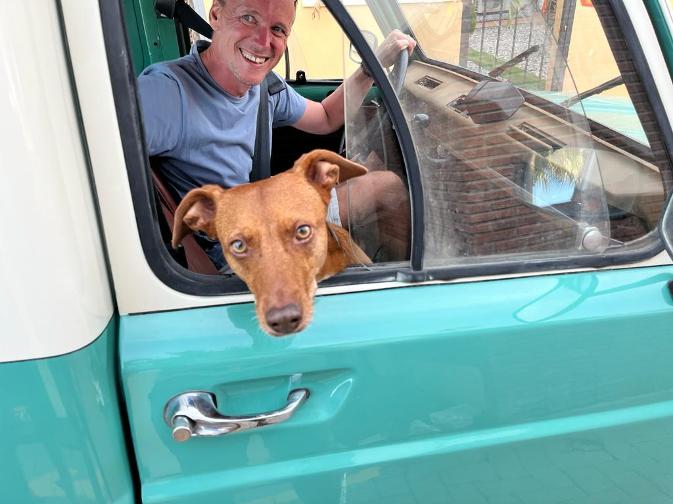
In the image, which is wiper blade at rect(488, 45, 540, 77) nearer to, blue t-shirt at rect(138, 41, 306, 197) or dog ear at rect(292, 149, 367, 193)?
dog ear at rect(292, 149, 367, 193)

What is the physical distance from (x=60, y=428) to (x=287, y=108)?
2.02 metres

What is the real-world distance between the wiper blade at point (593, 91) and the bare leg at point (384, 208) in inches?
20.9

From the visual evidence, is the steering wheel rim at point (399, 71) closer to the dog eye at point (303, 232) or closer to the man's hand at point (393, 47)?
the man's hand at point (393, 47)

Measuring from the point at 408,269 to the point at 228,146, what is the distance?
98cm

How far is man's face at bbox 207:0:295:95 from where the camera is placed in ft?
6.75

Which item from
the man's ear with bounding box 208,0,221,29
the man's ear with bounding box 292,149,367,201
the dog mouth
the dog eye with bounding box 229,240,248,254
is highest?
the man's ear with bounding box 208,0,221,29

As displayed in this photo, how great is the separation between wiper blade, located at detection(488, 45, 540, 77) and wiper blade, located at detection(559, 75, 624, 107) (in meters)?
0.17

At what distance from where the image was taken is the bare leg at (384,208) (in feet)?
4.88

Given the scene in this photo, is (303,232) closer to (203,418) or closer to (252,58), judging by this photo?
(203,418)

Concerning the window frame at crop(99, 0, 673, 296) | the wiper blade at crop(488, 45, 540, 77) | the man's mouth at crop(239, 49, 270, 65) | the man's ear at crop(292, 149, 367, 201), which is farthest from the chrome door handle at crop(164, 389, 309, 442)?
the man's mouth at crop(239, 49, 270, 65)

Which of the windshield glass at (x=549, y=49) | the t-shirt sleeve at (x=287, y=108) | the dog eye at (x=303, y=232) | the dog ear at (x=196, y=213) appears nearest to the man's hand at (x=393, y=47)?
the windshield glass at (x=549, y=49)

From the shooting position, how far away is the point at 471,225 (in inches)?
58.3

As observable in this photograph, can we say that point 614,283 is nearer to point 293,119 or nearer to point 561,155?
point 561,155

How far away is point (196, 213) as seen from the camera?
1501 mm
